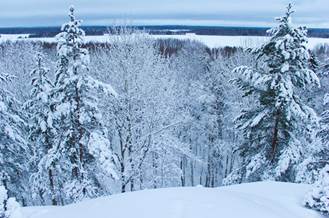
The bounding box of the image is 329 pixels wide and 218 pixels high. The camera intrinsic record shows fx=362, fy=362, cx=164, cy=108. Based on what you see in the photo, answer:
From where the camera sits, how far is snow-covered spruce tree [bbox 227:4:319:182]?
14688mm

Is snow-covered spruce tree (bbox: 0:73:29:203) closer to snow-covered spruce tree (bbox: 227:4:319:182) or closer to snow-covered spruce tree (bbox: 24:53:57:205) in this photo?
snow-covered spruce tree (bbox: 24:53:57:205)

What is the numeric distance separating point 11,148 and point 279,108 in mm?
13989

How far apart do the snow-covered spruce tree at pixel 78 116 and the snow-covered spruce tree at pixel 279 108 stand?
6.30m

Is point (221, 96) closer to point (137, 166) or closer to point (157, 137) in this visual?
point (157, 137)

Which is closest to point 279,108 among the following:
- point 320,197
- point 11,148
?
point 320,197

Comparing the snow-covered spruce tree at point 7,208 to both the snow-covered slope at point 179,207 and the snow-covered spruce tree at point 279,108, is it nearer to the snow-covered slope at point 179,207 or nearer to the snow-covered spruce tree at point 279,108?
the snow-covered slope at point 179,207

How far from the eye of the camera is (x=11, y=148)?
19.6m

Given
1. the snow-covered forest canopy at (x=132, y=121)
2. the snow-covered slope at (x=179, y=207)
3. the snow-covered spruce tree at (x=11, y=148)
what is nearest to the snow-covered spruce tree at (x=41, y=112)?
the snow-covered forest canopy at (x=132, y=121)

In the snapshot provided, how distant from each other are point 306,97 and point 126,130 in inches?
588

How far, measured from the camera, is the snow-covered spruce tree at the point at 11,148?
18472mm

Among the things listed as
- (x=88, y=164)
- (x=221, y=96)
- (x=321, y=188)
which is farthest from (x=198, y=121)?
(x=321, y=188)

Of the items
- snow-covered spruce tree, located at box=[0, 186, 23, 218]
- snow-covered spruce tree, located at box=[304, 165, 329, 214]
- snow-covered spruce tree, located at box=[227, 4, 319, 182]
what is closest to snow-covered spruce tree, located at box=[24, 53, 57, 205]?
snow-covered spruce tree, located at box=[227, 4, 319, 182]

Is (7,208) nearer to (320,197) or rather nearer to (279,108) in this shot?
(320,197)

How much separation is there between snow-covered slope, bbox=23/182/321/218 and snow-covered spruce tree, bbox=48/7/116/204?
572 cm
